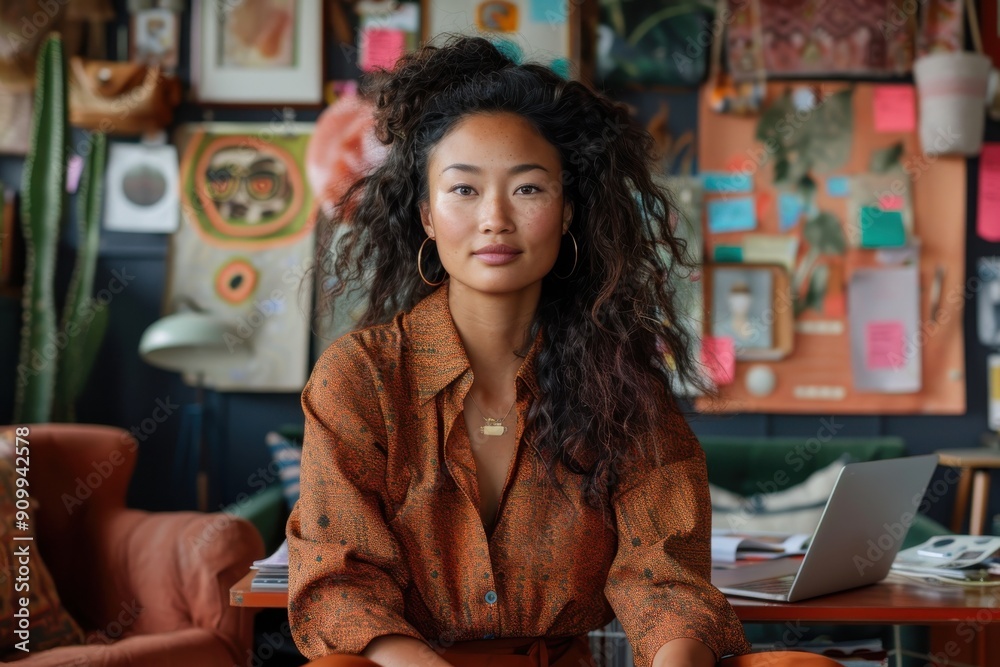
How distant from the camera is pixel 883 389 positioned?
12.8ft

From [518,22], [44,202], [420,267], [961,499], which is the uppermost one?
[518,22]

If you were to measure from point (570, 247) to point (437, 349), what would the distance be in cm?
33

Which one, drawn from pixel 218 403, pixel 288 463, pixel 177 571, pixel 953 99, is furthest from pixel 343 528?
pixel 953 99

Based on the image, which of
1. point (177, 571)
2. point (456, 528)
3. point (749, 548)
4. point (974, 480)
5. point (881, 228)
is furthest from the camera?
point (881, 228)

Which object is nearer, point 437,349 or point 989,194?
point 437,349

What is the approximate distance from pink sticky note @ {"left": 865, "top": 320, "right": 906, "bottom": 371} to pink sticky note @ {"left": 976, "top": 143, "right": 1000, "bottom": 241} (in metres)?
0.49

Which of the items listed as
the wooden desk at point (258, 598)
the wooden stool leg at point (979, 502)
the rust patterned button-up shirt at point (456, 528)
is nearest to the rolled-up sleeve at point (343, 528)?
the rust patterned button-up shirt at point (456, 528)

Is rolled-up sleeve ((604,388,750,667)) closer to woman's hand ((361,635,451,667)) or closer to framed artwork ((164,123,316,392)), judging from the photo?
woman's hand ((361,635,451,667))

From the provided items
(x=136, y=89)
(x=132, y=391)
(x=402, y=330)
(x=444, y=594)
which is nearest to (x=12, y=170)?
(x=136, y=89)

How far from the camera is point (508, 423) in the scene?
5.77 ft

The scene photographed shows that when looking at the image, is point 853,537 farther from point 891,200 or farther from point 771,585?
point 891,200

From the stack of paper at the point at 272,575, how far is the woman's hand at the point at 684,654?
2.11 feet

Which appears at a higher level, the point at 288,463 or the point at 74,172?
the point at 74,172

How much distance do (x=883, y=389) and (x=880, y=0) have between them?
1.45 m
